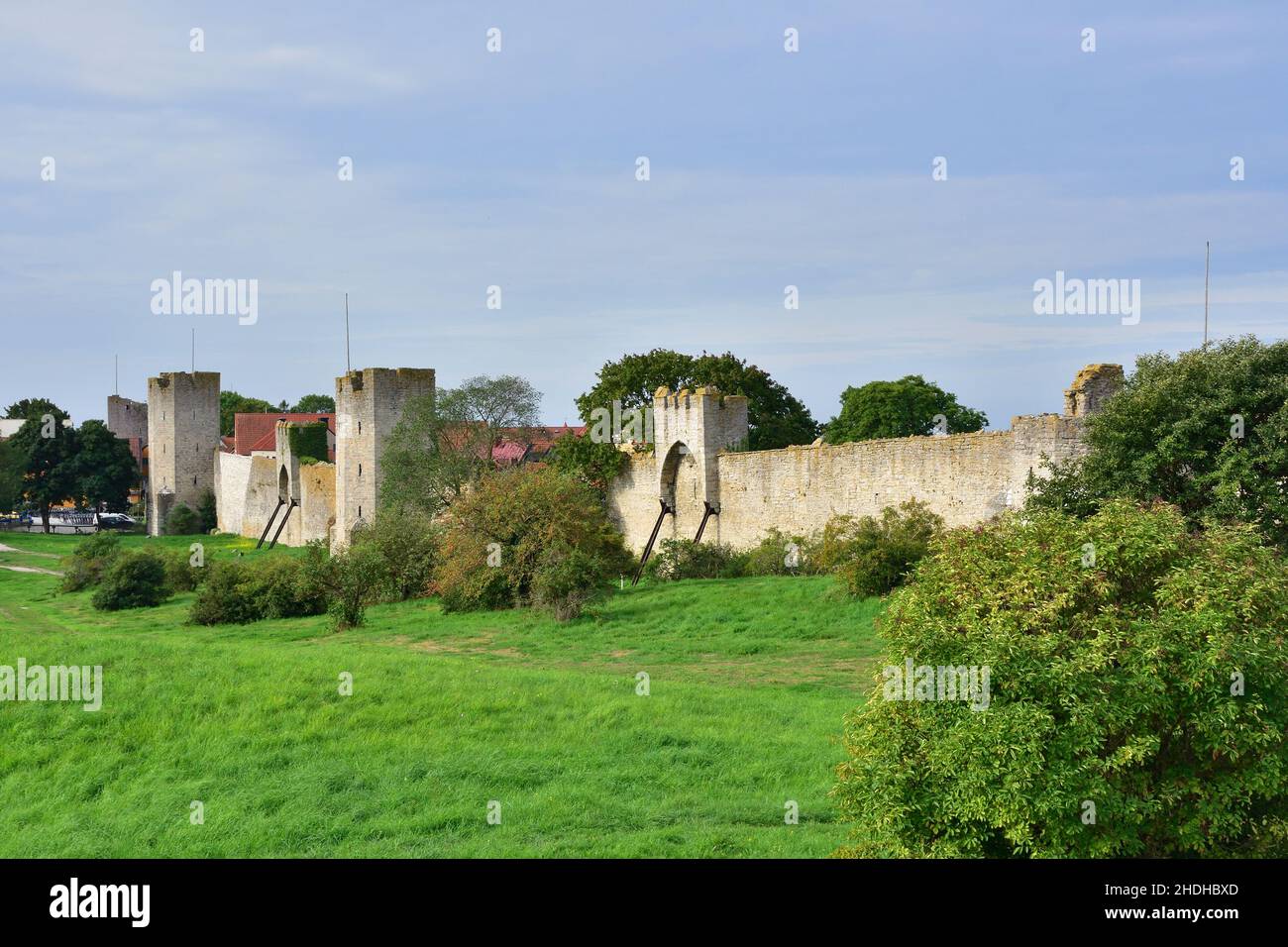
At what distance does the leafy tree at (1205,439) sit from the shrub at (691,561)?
12.9 meters

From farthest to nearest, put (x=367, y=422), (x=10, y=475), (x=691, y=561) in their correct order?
(x=10, y=475), (x=367, y=422), (x=691, y=561)

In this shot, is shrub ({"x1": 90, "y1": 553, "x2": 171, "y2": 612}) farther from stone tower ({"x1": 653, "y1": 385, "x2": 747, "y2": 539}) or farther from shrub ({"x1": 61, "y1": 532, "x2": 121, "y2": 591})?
stone tower ({"x1": 653, "y1": 385, "x2": 747, "y2": 539})

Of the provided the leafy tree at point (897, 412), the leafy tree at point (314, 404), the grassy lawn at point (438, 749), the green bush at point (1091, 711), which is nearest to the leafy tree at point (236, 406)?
the leafy tree at point (314, 404)

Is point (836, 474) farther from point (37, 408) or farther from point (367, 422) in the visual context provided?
point (37, 408)

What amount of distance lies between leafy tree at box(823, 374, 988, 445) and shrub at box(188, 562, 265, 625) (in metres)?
26.0

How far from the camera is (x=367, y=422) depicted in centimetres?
3831

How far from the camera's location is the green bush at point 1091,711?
7957 millimetres

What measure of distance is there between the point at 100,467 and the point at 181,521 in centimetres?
787

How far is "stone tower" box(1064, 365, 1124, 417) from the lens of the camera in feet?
69.3

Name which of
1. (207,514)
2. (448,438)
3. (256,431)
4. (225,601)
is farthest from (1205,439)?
(256,431)

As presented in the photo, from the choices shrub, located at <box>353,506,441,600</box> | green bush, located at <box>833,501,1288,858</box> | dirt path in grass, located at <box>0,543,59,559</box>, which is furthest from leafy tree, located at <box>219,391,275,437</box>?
green bush, located at <box>833,501,1288,858</box>

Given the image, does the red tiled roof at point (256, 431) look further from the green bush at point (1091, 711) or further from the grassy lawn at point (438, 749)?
the green bush at point (1091, 711)
